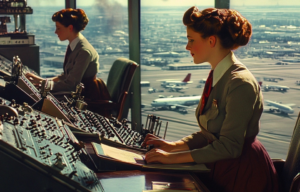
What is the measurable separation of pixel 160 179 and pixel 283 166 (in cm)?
69

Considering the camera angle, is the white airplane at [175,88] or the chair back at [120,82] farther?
the white airplane at [175,88]

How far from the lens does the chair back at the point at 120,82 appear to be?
149 inches

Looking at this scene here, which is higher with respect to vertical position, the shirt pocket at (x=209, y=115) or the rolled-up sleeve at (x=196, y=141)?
the shirt pocket at (x=209, y=115)

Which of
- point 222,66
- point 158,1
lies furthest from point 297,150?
point 158,1

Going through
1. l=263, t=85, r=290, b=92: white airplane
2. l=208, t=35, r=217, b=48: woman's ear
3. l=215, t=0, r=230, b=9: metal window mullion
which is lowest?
l=263, t=85, r=290, b=92: white airplane

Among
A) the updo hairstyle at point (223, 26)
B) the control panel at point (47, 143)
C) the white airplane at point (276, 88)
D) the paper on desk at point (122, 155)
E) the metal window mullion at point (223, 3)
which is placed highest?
the metal window mullion at point (223, 3)

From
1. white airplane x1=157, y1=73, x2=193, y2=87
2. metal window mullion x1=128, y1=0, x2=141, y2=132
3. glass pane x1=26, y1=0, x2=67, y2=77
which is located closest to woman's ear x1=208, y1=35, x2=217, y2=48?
white airplane x1=157, y1=73, x2=193, y2=87

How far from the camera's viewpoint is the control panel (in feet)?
4.27

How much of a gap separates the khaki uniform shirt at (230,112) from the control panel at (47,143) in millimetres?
465

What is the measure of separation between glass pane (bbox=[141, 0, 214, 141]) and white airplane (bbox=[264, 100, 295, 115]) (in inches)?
37.2

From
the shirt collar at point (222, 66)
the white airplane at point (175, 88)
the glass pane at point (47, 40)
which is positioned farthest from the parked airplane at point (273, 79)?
the glass pane at point (47, 40)

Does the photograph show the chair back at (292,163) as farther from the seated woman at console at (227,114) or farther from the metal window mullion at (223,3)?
the metal window mullion at (223,3)

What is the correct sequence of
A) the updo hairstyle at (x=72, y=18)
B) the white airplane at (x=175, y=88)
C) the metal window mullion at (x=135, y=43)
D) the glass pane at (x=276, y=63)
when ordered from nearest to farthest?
the glass pane at (x=276, y=63) → the updo hairstyle at (x=72, y=18) → the white airplane at (x=175, y=88) → the metal window mullion at (x=135, y=43)

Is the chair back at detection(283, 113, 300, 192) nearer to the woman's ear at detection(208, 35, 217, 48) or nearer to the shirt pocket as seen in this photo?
the shirt pocket
